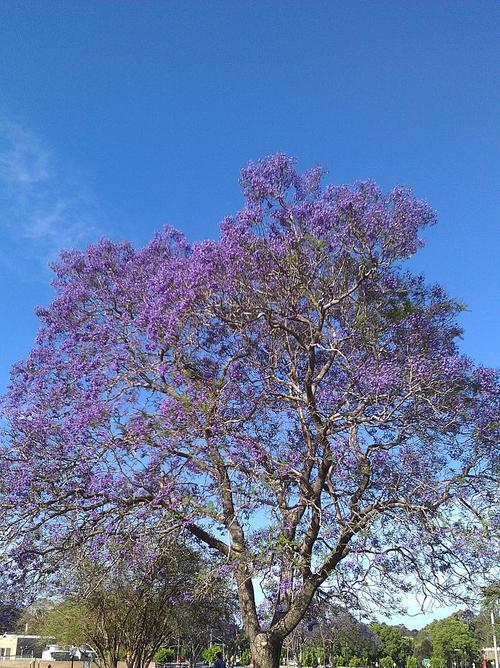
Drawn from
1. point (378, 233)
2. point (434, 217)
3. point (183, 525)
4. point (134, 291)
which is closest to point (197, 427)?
point (183, 525)

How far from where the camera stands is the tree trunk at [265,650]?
10.4 m

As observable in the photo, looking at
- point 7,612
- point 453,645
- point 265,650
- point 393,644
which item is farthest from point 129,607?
point 393,644

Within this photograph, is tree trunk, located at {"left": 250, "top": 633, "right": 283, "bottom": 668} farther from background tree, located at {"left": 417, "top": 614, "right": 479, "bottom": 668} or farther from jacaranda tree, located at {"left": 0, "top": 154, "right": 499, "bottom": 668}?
background tree, located at {"left": 417, "top": 614, "right": 479, "bottom": 668}

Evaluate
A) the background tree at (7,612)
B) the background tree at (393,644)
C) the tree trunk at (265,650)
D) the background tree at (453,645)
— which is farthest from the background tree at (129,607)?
the background tree at (393,644)

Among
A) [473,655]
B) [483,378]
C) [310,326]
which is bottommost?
[473,655]

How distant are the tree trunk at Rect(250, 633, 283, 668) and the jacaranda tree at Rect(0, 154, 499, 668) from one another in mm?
25

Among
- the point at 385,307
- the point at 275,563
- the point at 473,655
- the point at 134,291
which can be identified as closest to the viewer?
the point at 275,563

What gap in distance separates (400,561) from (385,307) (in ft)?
13.5

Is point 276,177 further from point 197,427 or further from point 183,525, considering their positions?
point 183,525

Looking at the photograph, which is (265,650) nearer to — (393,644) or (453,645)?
(453,645)

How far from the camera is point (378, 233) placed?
10.4 meters

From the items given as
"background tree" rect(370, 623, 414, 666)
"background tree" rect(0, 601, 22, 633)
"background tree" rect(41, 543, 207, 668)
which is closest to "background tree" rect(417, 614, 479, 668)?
"background tree" rect(370, 623, 414, 666)

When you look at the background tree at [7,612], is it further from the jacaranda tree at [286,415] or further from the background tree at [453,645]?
the background tree at [453,645]

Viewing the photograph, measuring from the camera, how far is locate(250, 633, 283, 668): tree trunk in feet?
34.1
